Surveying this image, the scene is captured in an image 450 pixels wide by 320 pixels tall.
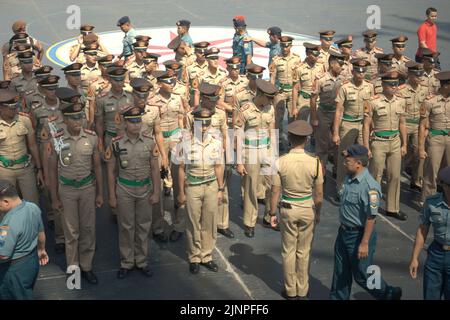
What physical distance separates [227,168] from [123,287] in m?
2.51

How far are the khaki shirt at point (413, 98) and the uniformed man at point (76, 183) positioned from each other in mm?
5439

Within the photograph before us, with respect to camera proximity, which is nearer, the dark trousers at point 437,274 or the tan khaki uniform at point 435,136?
the dark trousers at point 437,274

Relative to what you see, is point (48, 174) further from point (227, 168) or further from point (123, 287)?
point (227, 168)

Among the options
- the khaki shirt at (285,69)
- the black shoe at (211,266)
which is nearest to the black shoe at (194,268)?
the black shoe at (211,266)

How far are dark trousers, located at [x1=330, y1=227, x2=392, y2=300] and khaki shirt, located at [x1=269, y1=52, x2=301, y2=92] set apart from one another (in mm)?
6145

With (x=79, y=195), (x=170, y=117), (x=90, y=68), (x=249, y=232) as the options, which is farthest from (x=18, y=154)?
(x=90, y=68)

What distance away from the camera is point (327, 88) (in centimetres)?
1184

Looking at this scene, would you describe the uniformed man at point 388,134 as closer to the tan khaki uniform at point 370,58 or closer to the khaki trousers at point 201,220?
the khaki trousers at point 201,220

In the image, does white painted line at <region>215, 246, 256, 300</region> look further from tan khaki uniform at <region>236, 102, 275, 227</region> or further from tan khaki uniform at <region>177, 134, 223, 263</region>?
tan khaki uniform at <region>236, 102, 275, 227</region>

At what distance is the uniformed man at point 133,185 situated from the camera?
865 centimetres

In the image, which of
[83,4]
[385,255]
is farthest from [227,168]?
[83,4]

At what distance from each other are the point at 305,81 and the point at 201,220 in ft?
15.5

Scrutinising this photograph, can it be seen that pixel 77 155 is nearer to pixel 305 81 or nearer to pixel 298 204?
pixel 298 204

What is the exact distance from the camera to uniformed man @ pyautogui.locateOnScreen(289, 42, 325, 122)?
12.7 metres
